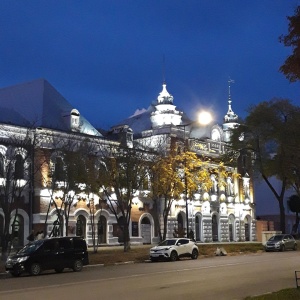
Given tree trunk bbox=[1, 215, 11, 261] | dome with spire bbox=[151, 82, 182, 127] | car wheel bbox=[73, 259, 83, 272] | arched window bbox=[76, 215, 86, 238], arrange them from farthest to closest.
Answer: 1. dome with spire bbox=[151, 82, 182, 127]
2. arched window bbox=[76, 215, 86, 238]
3. tree trunk bbox=[1, 215, 11, 261]
4. car wheel bbox=[73, 259, 83, 272]

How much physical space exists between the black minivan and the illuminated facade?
27.0ft

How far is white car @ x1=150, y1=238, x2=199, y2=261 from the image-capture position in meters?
35.6

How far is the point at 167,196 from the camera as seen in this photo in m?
45.1

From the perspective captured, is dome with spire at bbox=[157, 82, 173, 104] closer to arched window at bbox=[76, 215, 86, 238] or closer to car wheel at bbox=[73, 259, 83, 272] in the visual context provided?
arched window at bbox=[76, 215, 86, 238]

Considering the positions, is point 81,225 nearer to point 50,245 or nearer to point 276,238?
point 276,238

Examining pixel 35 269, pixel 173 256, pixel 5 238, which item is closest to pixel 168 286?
pixel 35 269

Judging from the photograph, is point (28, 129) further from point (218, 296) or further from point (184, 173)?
point (218, 296)

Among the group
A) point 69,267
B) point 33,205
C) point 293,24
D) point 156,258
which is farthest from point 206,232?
point 293,24

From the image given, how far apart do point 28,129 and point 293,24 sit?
1227 inches

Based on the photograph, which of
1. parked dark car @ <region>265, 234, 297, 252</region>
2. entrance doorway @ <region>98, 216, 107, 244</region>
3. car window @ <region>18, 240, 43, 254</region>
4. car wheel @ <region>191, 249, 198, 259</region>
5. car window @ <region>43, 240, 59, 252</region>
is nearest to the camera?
car window @ <region>18, 240, 43, 254</region>

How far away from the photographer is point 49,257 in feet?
90.3

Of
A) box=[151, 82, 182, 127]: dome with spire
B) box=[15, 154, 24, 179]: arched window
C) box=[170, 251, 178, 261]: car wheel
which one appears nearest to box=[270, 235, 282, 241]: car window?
box=[170, 251, 178, 261]: car wheel

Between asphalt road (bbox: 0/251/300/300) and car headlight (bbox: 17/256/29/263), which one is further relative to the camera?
car headlight (bbox: 17/256/29/263)

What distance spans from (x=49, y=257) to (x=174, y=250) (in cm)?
1062
